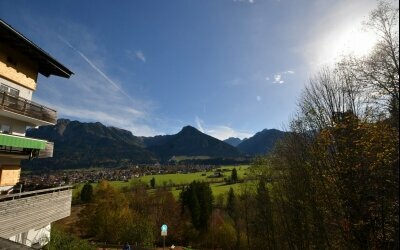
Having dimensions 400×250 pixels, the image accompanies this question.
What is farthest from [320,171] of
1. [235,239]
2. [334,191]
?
[235,239]

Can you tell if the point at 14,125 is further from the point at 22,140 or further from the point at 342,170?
the point at 342,170

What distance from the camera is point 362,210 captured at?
15.1 meters

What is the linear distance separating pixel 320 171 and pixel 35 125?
2184cm

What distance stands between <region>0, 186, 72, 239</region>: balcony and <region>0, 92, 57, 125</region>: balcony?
17.6 ft

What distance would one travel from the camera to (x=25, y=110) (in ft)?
65.5

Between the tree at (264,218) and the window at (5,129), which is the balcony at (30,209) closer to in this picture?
the window at (5,129)

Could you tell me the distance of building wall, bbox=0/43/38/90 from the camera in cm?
1900

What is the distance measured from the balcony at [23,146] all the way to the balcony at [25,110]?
65.1 inches

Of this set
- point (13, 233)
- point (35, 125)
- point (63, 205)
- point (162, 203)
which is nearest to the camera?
point (13, 233)

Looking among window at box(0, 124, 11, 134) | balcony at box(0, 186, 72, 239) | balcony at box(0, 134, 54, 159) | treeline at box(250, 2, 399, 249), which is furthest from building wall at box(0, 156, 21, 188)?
treeline at box(250, 2, 399, 249)

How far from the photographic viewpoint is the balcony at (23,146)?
56.6 ft

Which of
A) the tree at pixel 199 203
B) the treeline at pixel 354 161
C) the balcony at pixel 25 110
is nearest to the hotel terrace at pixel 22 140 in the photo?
the balcony at pixel 25 110

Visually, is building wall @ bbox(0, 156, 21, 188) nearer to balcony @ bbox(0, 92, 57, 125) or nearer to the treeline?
balcony @ bbox(0, 92, 57, 125)

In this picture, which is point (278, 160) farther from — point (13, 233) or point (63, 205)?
point (13, 233)
